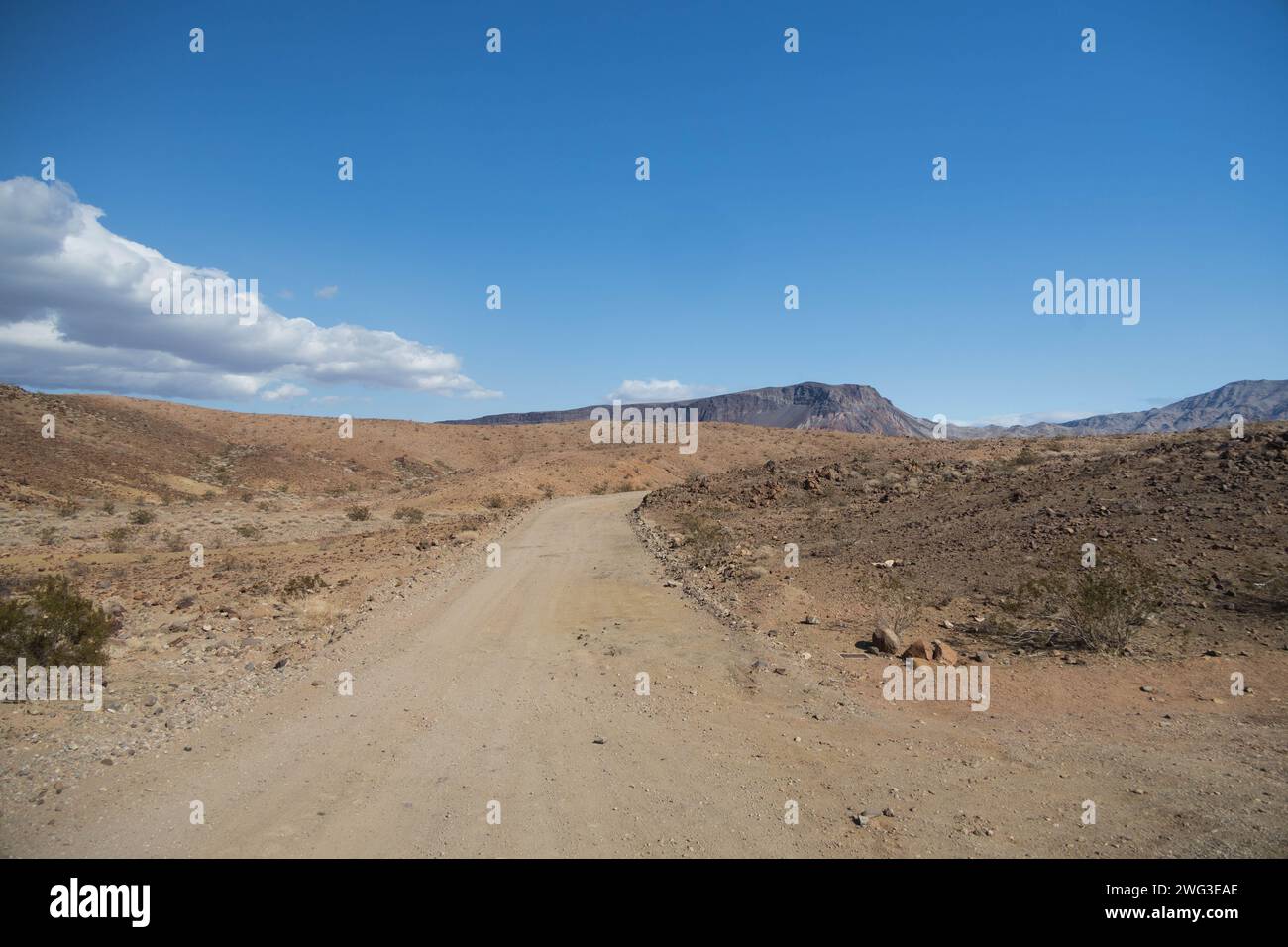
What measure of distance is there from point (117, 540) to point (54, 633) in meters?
17.6

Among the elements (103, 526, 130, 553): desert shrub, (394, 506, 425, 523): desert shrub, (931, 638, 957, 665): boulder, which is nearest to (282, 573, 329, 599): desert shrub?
(103, 526, 130, 553): desert shrub

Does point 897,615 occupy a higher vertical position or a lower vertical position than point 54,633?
lower

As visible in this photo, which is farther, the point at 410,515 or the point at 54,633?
the point at 410,515

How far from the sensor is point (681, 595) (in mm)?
12992

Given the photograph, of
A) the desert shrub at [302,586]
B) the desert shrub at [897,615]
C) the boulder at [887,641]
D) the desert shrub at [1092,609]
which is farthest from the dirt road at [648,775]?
the desert shrub at [302,586]

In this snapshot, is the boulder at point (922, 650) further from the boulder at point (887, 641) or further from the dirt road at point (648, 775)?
the dirt road at point (648, 775)

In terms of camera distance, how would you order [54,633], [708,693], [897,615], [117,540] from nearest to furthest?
[708,693] < [54,633] < [897,615] < [117,540]

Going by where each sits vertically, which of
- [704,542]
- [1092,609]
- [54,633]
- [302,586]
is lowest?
[302,586]

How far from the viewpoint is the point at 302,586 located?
14.3m

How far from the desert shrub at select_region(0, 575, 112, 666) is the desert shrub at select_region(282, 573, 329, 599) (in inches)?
186

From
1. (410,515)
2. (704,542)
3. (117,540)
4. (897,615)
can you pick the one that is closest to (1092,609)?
(897,615)

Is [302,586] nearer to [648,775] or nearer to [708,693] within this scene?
[708,693]

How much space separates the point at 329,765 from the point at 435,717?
135cm
